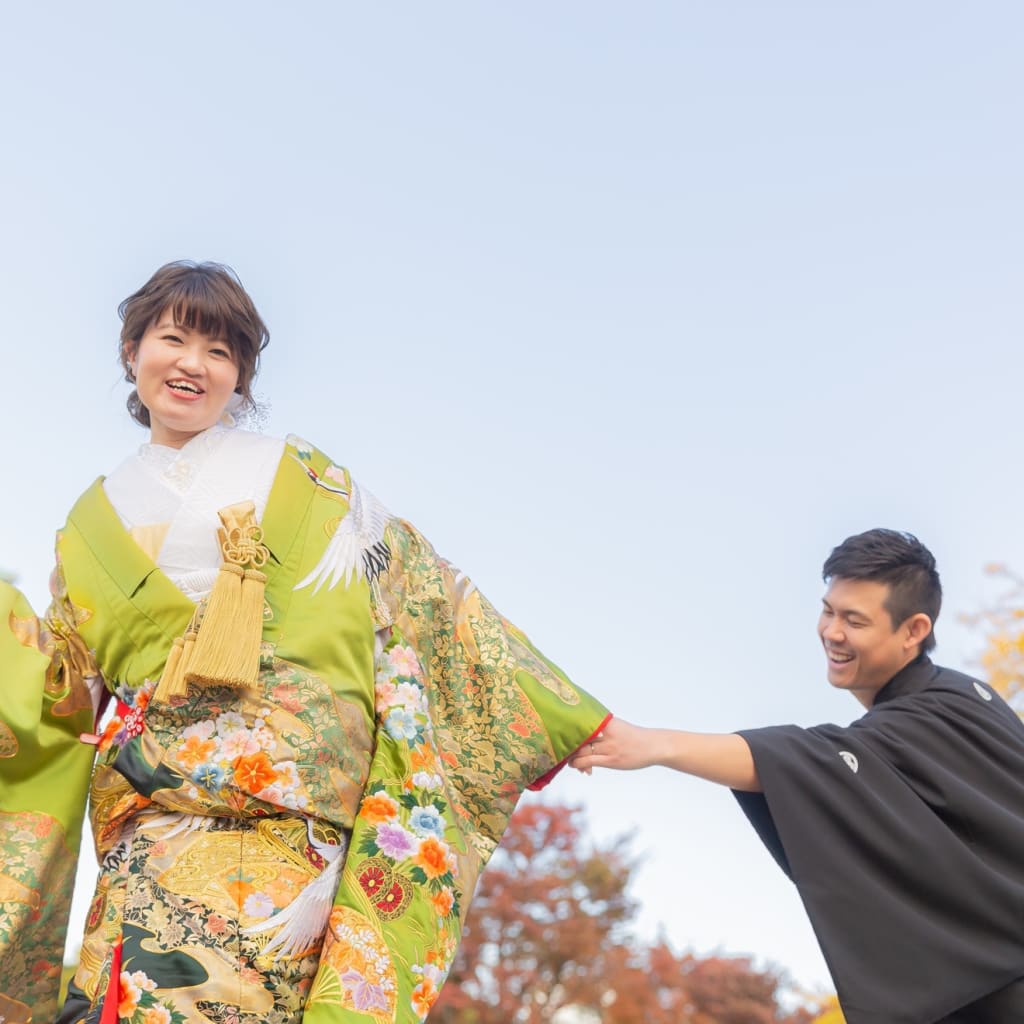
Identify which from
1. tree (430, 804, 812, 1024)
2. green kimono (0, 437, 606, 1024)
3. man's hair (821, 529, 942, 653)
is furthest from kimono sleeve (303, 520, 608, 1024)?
tree (430, 804, 812, 1024)

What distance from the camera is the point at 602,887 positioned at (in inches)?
643

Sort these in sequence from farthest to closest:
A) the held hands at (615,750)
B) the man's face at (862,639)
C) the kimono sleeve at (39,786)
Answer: the man's face at (862,639) → the held hands at (615,750) → the kimono sleeve at (39,786)

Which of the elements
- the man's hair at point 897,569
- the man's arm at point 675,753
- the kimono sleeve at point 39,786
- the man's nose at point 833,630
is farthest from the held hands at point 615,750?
the kimono sleeve at point 39,786

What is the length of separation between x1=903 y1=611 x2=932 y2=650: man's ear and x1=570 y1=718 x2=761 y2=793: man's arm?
2.25ft

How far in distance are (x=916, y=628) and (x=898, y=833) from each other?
0.67m

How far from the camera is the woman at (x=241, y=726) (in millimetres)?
2365

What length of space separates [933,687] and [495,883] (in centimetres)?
1299

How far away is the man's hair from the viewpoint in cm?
362

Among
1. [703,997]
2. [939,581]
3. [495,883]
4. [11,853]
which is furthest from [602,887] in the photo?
[11,853]

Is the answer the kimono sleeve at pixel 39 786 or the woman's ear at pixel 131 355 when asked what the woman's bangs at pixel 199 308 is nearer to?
the woman's ear at pixel 131 355

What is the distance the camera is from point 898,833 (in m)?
3.19

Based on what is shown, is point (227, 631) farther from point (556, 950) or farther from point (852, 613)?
point (556, 950)

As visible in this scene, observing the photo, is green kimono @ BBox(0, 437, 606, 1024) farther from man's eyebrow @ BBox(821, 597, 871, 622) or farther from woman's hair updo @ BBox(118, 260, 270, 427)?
man's eyebrow @ BBox(821, 597, 871, 622)

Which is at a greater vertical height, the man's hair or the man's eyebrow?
the man's hair
